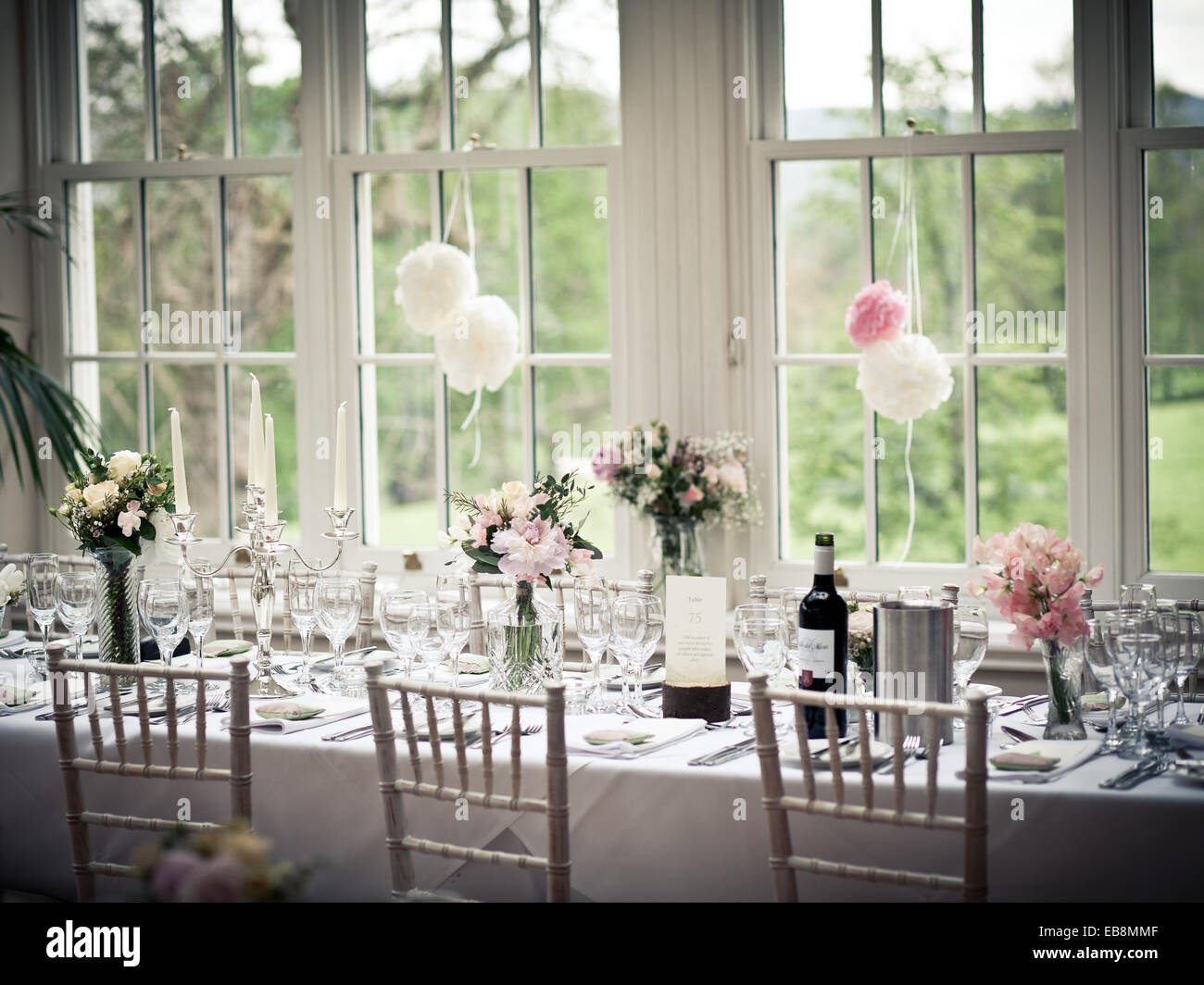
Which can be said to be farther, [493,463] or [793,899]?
[493,463]

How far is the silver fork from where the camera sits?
1866mm

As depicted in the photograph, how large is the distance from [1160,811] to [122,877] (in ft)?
5.20

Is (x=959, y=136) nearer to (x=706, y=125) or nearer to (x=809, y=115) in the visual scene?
(x=809, y=115)

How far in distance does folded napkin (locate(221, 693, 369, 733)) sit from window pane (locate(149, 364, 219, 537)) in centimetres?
169

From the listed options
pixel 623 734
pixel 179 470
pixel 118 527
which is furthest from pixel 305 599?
pixel 623 734

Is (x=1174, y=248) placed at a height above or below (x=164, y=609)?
above

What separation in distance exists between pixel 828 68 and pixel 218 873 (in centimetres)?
303

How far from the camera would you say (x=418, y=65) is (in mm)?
3682

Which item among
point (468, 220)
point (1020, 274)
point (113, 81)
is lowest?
point (1020, 274)

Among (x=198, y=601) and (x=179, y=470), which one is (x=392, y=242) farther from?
(x=198, y=601)

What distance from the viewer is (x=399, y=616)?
7.47ft

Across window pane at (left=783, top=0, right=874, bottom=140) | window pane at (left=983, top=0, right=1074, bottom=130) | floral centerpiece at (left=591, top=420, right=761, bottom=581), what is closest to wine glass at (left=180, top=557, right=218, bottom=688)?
floral centerpiece at (left=591, top=420, right=761, bottom=581)

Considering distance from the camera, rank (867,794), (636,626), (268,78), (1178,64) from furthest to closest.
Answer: (268,78) → (1178,64) → (636,626) → (867,794)

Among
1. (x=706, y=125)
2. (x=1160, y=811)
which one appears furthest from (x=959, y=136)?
(x=1160, y=811)
